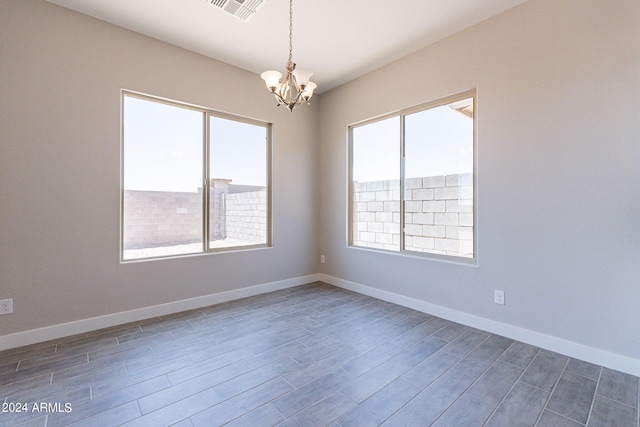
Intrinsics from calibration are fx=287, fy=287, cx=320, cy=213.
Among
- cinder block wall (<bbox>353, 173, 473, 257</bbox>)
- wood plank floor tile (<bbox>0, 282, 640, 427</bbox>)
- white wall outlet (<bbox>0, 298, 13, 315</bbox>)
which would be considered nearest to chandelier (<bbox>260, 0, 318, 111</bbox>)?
cinder block wall (<bbox>353, 173, 473, 257</bbox>)

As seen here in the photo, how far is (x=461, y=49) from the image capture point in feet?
9.55

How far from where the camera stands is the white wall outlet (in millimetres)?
2371

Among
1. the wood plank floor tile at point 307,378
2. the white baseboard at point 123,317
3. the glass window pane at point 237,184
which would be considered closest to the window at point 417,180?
the wood plank floor tile at point 307,378

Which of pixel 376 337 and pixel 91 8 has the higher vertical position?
pixel 91 8

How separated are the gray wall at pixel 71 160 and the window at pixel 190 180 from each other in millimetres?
154

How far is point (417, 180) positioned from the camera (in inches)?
135

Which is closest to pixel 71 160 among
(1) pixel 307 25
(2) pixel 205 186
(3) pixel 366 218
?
(2) pixel 205 186

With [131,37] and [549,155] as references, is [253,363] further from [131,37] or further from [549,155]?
[131,37]

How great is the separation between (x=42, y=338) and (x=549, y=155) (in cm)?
462

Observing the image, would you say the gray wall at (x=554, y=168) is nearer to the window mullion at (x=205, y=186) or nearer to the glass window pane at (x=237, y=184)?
the glass window pane at (x=237, y=184)

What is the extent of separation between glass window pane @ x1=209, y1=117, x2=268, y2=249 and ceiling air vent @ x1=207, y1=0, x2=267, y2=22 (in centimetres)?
131

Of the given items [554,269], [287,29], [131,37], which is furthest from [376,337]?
[131,37]

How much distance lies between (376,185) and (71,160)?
332cm

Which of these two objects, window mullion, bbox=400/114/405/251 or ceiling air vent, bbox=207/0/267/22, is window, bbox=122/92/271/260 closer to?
ceiling air vent, bbox=207/0/267/22
